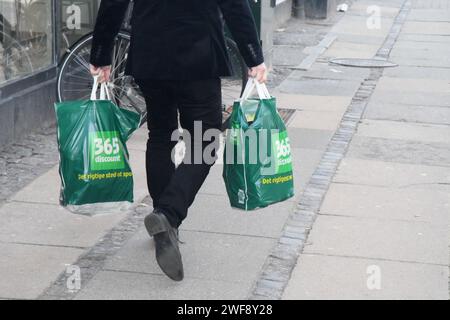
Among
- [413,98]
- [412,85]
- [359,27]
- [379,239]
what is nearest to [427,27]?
[359,27]

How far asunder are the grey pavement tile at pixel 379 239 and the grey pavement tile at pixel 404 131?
249 cm

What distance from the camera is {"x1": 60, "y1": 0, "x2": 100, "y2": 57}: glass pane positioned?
8.74 m

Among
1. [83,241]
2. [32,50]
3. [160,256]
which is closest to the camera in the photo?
[160,256]

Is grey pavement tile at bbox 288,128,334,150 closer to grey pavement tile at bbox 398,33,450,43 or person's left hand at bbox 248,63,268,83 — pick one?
person's left hand at bbox 248,63,268,83

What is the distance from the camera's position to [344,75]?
1154cm

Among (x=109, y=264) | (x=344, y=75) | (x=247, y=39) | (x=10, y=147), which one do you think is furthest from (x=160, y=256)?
(x=344, y=75)

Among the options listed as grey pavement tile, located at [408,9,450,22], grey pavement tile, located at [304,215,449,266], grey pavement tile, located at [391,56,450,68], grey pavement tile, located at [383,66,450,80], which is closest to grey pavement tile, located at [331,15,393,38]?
grey pavement tile, located at [408,9,450,22]

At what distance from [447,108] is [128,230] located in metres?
4.95

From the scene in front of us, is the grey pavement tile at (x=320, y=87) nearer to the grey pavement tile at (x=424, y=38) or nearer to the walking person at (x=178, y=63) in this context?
the grey pavement tile at (x=424, y=38)

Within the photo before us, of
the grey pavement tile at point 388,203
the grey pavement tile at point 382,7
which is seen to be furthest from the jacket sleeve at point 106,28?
the grey pavement tile at point 382,7

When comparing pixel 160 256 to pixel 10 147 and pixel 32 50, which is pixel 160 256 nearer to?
pixel 10 147

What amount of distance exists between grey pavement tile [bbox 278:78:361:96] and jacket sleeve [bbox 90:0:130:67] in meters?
5.50

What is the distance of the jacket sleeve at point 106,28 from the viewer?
4805mm

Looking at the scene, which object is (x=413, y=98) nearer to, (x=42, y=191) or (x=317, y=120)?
(x=317, y=120)
